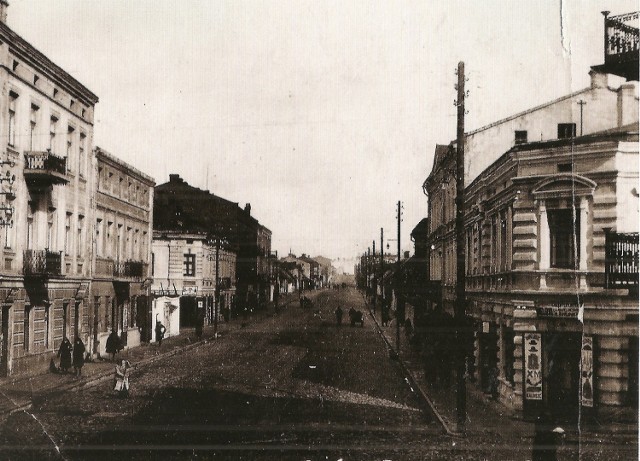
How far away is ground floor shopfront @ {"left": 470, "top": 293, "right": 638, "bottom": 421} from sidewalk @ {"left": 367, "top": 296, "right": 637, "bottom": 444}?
0.47 metres

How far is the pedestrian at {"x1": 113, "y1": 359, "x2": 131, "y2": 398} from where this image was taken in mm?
20109

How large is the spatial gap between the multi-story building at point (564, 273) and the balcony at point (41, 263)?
13.7 meters

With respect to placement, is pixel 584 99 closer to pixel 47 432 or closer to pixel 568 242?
pixel 568 242

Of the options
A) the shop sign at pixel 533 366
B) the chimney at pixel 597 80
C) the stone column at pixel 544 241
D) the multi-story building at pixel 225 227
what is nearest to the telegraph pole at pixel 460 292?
the shop sign at pixel 533 366

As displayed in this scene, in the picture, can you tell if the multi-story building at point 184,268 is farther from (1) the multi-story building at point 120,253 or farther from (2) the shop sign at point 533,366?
(2) the shop sign at point 533,366

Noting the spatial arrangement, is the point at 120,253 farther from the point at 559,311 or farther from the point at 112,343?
the point at 559,311

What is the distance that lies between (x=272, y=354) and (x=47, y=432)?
60.7ft

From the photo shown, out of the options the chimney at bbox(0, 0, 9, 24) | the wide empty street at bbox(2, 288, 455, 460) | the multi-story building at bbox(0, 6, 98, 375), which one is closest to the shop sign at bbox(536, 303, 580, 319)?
the wide empty street at bbox(2, 288, 455, 460)

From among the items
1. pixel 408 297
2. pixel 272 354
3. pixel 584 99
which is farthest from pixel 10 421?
pixel 408 297

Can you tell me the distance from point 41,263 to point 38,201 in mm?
2186

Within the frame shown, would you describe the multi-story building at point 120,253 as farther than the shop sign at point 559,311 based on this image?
Yes

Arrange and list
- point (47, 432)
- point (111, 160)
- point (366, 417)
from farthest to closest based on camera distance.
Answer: point (111, 160) < point (366, 417) < point (47, 432)

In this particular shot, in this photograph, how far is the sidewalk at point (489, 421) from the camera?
15891 millimetres

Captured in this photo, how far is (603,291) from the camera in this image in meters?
17.4
